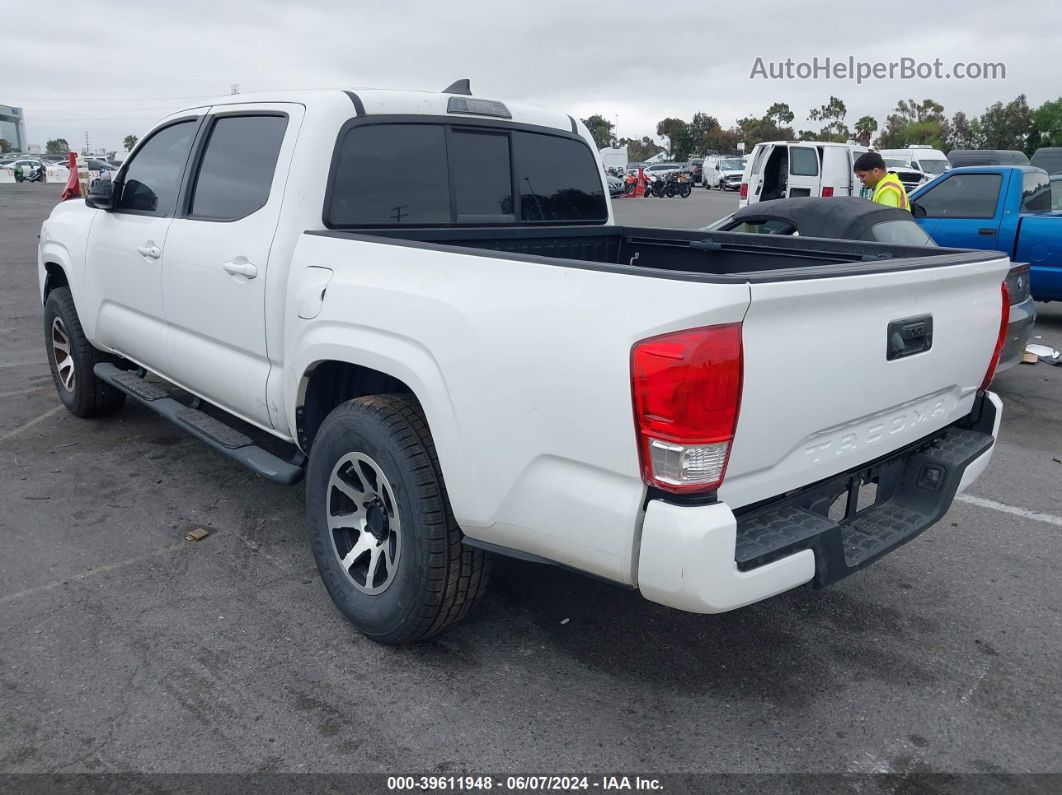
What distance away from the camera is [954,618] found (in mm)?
3420

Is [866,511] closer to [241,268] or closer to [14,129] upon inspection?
[241,268]

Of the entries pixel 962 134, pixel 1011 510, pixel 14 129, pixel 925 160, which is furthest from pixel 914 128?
pixel 14 129

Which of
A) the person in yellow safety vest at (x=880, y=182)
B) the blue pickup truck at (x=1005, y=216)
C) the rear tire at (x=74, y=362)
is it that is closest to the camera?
the rear tire at (x=74, y=362)

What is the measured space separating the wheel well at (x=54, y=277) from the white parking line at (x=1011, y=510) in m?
5.59

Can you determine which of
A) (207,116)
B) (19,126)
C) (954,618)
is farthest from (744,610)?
(19,126)

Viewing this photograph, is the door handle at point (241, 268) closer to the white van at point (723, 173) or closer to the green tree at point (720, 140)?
the white van at point (723, 173)

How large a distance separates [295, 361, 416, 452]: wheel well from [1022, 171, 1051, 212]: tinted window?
27.6 feet

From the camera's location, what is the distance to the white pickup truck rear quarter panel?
221cm

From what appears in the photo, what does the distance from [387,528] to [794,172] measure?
16864 millimetres

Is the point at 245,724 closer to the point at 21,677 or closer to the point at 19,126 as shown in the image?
the point at 21,677

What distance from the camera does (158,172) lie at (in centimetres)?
455

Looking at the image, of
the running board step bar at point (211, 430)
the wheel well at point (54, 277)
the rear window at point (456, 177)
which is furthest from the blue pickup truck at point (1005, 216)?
the wheel well at point (54, 277)

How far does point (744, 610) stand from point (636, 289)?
1.81m

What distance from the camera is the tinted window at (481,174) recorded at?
3.91m
